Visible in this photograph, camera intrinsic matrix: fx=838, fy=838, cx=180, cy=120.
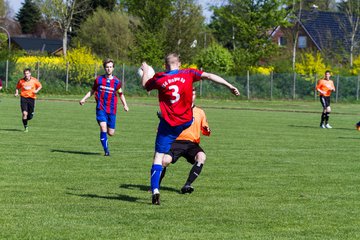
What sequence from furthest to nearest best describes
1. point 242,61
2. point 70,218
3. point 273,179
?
1. point 242,61
2. point 273,179
3. point 70,218

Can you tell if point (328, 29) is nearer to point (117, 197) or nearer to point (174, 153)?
point (174, 153)

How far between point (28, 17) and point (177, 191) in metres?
125

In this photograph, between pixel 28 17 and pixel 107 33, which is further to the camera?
pixel 28 17

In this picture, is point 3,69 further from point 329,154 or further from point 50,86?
point 329,154

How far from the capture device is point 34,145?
18.8m

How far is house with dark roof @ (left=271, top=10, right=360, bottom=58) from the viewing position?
3588 inches

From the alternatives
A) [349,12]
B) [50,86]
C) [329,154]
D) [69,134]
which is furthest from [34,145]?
[349,12]

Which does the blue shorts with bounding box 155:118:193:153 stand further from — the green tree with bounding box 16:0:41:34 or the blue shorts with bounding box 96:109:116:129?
the green tree with bounding box 16:0:41:34

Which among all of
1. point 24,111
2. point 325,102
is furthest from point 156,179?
point 325,102

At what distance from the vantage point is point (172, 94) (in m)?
10.2

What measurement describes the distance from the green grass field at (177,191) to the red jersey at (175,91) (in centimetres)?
111

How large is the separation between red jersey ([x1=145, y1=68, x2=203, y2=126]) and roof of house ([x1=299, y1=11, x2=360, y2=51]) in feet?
265

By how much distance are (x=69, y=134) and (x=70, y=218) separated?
45.0 feet

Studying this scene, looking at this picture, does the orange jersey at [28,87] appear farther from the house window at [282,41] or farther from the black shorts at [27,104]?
the house window at [282,41]
